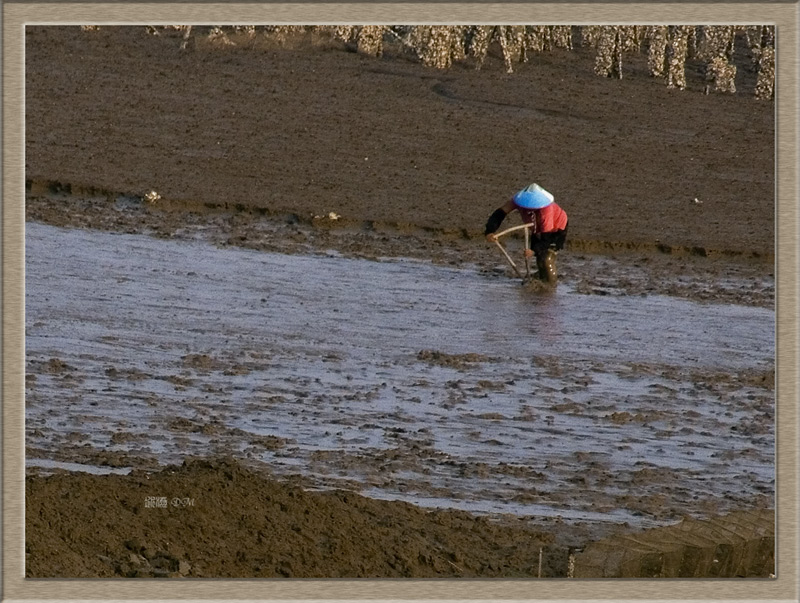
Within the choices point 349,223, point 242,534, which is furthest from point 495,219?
point 242,534

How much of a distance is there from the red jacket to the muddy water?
0.56 m

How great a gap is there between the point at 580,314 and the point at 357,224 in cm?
333

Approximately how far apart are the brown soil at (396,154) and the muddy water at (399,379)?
99 centimetres

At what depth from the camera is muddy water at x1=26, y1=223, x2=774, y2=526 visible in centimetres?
867

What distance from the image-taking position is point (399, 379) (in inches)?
420

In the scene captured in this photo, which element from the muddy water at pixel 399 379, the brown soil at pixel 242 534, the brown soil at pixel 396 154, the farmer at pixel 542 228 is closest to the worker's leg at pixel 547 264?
the farmer at pixel 542 228

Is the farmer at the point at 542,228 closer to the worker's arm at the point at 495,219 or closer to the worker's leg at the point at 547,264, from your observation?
the worker's leg at the point at 547,264

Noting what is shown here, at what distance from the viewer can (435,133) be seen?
56.5 ft

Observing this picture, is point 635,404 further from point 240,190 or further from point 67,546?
point 240,190

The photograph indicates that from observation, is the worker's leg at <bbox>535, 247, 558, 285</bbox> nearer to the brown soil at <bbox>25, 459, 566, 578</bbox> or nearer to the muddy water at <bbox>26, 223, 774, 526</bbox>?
the muddy water at <bbox>26, 223, 774, 526</bbox>

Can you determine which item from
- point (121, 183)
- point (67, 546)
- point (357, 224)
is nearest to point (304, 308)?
point (357, 224)

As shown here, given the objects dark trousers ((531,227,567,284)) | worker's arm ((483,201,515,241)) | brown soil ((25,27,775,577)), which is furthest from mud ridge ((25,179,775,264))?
worker's arm ((483,201,515,241))

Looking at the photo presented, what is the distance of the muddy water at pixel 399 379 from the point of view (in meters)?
8.67

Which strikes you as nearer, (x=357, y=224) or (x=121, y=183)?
(x=357, y=224)
